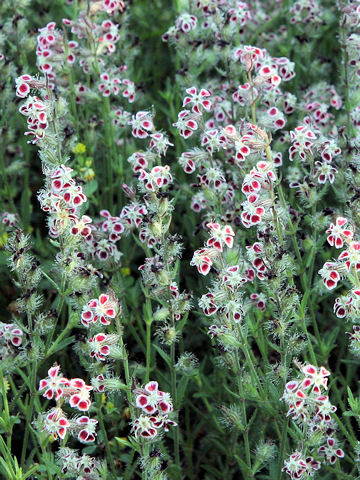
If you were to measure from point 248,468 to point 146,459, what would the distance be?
48cm

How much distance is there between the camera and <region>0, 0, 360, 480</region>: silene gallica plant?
2859 mm

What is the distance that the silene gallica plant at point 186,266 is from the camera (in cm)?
286

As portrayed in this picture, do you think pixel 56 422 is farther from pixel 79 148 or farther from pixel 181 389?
pixel 79 148

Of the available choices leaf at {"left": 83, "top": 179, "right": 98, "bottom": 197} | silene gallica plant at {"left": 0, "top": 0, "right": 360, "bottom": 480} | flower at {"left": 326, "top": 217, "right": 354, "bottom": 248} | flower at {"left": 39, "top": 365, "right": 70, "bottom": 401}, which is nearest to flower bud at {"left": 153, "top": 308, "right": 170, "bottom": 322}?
silene gallica plant at {"left": 0, "top": 0, "right": 360, "bottom": 480}

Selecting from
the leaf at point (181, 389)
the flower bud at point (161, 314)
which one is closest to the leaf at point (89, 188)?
the flower bud at point (161, 314)

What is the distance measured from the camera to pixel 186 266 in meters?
4.13

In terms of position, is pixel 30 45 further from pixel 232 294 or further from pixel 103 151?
pixel 232 294

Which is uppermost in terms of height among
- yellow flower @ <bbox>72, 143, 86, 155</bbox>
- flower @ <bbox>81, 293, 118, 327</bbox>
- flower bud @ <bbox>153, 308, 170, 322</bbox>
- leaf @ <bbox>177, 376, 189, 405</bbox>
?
yellow flower @ <bbox>72, 143, 86, 155</bbox>

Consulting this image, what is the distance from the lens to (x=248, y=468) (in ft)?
10.1

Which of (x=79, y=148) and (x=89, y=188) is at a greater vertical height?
(x=79, y=148)

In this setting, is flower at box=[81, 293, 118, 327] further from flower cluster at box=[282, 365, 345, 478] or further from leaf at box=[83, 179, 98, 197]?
leaf at box=[83, 179, 98, 197]

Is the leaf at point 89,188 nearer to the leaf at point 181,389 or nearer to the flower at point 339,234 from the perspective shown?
the leaf at point 181,389

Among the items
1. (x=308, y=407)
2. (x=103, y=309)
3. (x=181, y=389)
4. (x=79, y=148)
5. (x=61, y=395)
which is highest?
(x=79, y=148)

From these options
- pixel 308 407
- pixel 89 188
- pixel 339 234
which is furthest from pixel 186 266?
pixel 308 407
